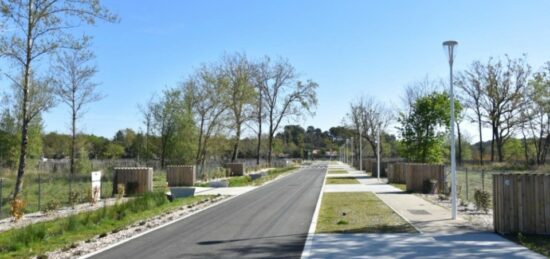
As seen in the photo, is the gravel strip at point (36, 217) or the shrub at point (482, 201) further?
the shrub at point (482, 201)

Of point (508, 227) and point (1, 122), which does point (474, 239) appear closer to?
point (508, 227)

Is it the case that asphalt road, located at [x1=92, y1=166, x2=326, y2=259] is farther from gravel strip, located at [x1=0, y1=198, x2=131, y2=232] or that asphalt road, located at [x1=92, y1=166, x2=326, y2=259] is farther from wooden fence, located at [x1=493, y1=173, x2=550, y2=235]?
wooden fence, located at [x1=493, y1=173, x2=550, y2=235]

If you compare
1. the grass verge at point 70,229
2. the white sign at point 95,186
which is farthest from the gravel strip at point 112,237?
the white sign at point 95,186

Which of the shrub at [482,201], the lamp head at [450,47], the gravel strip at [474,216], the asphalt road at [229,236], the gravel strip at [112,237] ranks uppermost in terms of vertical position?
the lamp head at [450,47]

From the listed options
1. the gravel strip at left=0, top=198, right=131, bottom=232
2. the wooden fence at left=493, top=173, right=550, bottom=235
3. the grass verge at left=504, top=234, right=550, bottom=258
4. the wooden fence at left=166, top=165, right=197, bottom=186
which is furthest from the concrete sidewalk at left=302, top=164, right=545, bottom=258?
the wooden fence at left=166, top=165, right=197, bottom=186

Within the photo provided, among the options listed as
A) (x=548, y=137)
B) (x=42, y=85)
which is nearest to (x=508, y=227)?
(x=42, y=85)

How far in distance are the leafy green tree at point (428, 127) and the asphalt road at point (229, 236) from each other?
69.8 ft

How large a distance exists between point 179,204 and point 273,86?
183ft

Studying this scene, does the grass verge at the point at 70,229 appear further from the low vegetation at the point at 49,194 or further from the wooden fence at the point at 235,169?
the wooden fence at the point at 235,169

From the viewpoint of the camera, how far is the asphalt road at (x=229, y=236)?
10.4 m

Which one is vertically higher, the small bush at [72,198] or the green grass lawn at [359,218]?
the small bush at [72,198]

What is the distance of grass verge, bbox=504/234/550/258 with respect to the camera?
998 centimetres

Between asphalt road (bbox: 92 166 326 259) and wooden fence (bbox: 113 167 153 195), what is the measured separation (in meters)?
8.68

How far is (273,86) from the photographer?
251 feet
